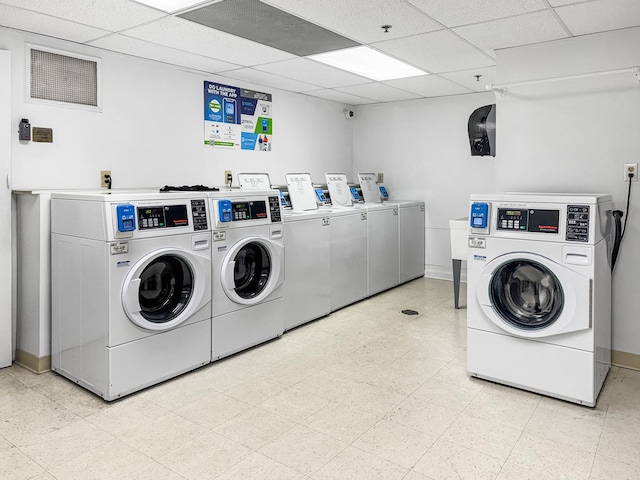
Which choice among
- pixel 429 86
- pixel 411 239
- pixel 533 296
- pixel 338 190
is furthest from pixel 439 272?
pixel 533 296

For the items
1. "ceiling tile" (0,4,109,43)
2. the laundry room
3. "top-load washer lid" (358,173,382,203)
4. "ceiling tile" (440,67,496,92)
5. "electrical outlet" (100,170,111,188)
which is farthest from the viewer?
"top-load washer lid" (358,173,382,203)

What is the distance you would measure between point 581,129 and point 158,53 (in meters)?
3.36

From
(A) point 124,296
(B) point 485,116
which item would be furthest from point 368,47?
(A) point 124,296

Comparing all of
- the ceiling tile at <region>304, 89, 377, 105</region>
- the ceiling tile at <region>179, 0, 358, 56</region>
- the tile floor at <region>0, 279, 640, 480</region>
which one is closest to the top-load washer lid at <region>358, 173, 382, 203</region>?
the ceiling tile at <region>304, 89, 377, 105</region>

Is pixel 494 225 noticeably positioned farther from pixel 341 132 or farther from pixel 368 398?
pixel 341 132

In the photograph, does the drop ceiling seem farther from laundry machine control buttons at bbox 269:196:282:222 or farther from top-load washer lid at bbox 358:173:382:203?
top-load washer lid at bbox 358:173:382:203

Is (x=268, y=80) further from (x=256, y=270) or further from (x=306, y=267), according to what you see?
(x=256, y=270)

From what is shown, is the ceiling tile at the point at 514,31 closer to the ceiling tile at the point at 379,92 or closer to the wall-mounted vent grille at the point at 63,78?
the ceiling tile at the point at 379,92

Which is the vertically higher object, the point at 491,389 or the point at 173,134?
the point at 173,134

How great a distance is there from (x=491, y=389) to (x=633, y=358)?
3.93 ft

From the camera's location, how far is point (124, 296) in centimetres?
282

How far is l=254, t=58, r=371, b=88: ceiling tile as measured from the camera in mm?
4285

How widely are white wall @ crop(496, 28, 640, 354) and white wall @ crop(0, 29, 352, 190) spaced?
8.57 feet

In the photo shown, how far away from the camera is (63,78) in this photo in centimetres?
351
